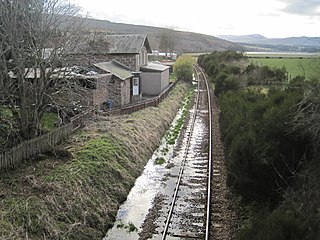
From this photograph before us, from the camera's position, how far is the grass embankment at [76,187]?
1182 cm

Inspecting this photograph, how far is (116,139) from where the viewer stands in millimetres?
20859

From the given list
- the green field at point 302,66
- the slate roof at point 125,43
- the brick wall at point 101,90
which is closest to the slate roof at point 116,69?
the brick wall at point 101,90

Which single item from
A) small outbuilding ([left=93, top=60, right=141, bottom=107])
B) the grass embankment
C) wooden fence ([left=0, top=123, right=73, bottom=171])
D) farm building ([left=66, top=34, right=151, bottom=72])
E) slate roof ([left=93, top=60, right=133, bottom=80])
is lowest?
the grass embankment

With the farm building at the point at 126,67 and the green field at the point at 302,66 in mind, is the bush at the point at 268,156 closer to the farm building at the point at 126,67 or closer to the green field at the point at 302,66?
the green field at the point at 302,66

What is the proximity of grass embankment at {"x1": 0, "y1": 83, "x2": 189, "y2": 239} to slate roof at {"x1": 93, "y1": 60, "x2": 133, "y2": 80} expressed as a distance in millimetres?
10121

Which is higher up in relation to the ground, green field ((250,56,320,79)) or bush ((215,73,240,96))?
green field ((250,56,320,79))

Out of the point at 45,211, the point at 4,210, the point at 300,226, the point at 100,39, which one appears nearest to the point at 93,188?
the point at 45,211

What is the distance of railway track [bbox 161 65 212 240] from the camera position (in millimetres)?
13258

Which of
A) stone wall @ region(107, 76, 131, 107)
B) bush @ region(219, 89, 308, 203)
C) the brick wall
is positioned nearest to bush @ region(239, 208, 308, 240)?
bush @ region(219, 89, 308, 203)

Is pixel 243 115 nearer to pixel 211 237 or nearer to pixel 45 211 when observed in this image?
pixel 211 237

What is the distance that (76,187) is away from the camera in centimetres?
1441

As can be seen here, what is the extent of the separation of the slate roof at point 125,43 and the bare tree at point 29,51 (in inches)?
802

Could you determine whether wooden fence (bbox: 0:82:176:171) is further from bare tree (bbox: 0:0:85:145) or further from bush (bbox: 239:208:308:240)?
bush (bbox: 239:208:308:240)

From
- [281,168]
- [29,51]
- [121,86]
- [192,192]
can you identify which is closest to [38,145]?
[29,51]
